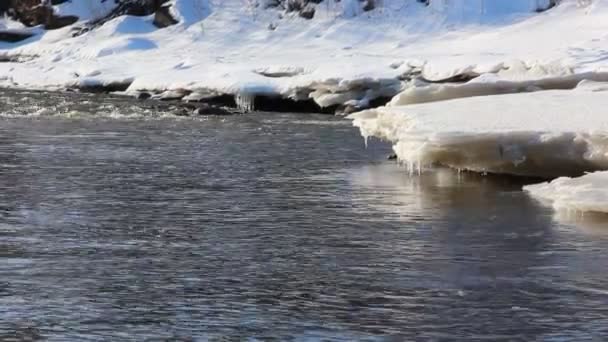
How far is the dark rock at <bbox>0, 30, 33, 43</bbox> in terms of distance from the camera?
50.9 metres

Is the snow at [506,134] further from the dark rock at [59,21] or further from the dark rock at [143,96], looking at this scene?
the dark rock at [59,21]

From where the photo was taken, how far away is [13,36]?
51.2 meters

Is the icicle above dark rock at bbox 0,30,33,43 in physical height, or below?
below

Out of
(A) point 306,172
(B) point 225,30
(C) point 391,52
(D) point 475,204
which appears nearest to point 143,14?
(B) point 225,30

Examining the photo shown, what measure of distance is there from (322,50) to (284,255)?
28.5m

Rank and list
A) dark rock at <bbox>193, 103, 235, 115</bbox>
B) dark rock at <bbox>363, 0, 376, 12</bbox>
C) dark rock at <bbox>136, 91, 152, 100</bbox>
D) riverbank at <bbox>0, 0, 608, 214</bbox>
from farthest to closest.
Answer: dark rock at <bbox>363, 0, 376, 12</bbox> → dark rock at <bbox>136, 91, 152, 100</bbox> → dark rock at <bbox>193, 103, 235, 115</bbox> → riverbank at <bbox>0, 0, 608, 214</bbox>

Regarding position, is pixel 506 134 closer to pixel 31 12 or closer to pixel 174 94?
pixel 174 94

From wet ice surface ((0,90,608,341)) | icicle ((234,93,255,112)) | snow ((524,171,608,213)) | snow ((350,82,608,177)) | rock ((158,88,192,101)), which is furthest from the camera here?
rock ((158,88,192,101))

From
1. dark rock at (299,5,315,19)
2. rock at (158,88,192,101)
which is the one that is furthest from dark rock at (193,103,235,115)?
dark rock at (299,5,315,19)

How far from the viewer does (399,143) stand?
1622 centimetres

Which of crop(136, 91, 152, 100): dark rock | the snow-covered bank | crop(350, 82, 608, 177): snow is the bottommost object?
crop(350, 82, 608, 177): snow

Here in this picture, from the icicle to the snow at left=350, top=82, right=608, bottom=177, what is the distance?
13.0 metres

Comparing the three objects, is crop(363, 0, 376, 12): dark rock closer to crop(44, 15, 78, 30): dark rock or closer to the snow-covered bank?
the snow-covered bank

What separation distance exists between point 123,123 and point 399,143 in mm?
10221
